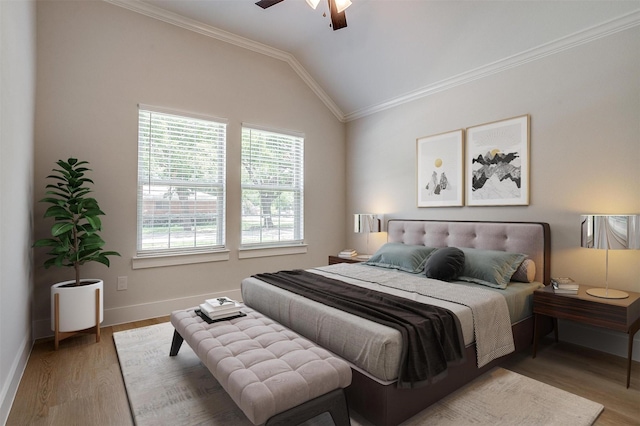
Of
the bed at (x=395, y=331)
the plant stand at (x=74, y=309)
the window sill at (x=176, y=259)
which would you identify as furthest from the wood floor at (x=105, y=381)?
the window sill at (x=176, y=259)

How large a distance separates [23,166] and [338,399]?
9.72ft

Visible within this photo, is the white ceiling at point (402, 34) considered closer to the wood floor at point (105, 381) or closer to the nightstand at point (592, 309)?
the nightstand at point (592, 309)

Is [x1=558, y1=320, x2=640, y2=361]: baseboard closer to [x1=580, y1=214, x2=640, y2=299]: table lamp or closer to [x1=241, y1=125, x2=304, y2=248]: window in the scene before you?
[x1=580, y1=214, x2=640, y2=299]: table lamp

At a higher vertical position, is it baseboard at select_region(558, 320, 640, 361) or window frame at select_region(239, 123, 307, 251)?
window frame at select_region(239, 123, 307, 251)

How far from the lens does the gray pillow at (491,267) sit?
2.90 m

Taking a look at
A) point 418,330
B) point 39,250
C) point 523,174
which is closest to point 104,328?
point 39,250

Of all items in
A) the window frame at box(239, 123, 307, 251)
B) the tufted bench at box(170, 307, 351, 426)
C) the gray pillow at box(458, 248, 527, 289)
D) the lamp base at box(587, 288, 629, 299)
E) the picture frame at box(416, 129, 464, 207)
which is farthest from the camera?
the window frame at box(239, 123, 307, 251)

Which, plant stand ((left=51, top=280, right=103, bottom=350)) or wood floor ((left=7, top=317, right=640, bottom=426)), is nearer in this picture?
wood floor ((left=7, top=317, right=640, bottom=426))

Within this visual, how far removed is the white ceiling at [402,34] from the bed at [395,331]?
178cm

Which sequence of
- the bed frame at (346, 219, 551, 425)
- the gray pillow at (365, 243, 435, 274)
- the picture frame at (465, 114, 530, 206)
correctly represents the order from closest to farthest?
the bed frame at (346, 219, 551, 425) → the picture frame at (465, 114, 530, 206) → the gray pillow at (365, 243, 435, 274)

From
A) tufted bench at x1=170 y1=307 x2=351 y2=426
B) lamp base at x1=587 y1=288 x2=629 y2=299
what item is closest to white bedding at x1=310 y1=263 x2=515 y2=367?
lamp base at x1=587 y1=288 x2=629 y2=299

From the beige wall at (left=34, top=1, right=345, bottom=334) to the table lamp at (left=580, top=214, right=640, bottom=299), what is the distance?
11.6 feet

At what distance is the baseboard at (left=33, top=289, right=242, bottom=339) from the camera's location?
310 centimetres

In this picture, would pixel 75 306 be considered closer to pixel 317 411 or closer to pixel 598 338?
pixel 317 411
